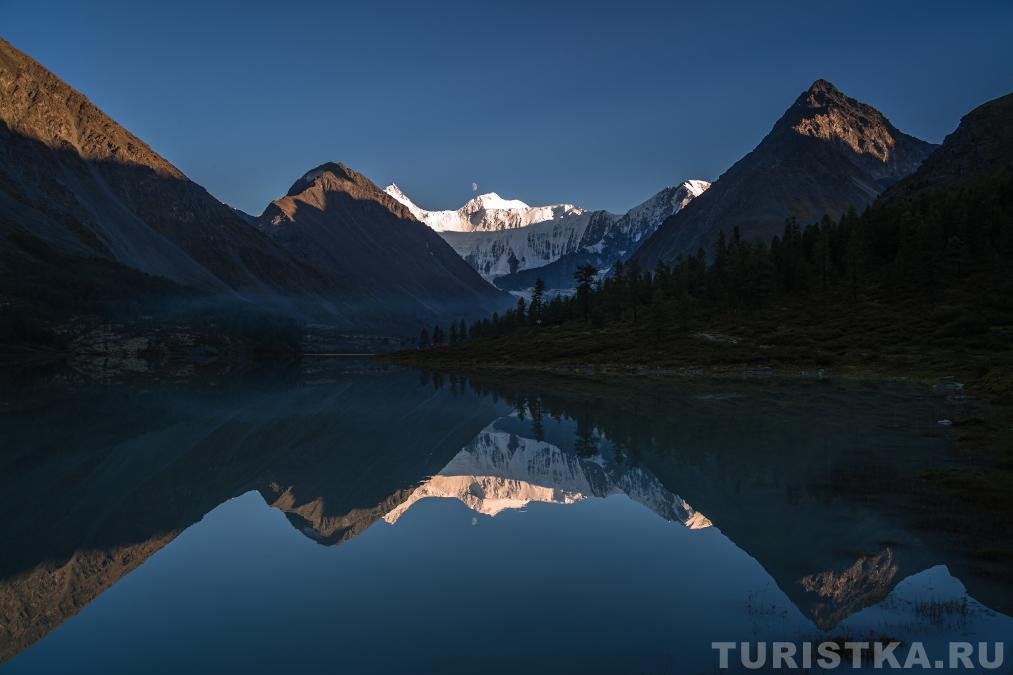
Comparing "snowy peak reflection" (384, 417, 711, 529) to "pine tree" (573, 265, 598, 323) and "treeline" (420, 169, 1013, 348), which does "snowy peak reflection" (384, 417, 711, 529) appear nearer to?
"treeline" (420, 169, 1013, 348)

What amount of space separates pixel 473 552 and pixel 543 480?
10291mm

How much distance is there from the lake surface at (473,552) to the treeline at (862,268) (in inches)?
3077

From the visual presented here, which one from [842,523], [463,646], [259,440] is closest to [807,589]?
[842,523]

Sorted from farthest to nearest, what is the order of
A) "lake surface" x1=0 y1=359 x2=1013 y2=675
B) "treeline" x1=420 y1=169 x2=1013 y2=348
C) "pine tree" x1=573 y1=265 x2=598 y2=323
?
"pine tree" x1=573 y1=265 x2=598 y2=323 → "treeline" x1=420 y1=169 x2=1013 y2=348 → "lake surface" x1=0 y1=359 x2=1013 y2=675

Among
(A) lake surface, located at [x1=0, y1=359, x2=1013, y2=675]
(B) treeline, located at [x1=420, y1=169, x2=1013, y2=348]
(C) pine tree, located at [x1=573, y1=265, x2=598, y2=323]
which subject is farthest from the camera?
(C) pine tree, located at [x1=573, y1=265, x2=598, y2=323]

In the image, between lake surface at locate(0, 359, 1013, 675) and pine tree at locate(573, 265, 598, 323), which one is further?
pine tree at locate(573, 265, 598, 323)

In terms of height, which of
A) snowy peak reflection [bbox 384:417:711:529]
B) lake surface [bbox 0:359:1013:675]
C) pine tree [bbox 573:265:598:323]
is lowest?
snowy peak reflection [bbox 384:417:711:529]

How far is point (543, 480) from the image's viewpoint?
2627cm

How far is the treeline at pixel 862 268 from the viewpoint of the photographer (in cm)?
10669

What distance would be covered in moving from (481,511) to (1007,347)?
7697cm

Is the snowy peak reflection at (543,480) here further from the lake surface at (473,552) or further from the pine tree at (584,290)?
the pine tree at (584,290)

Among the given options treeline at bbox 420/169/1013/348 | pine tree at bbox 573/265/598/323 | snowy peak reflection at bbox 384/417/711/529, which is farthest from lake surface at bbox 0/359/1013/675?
pine tree at bbox 573/265/598/323

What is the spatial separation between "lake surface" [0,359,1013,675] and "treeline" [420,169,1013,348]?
78152mm

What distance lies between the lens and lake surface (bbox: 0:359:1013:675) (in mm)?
10953
